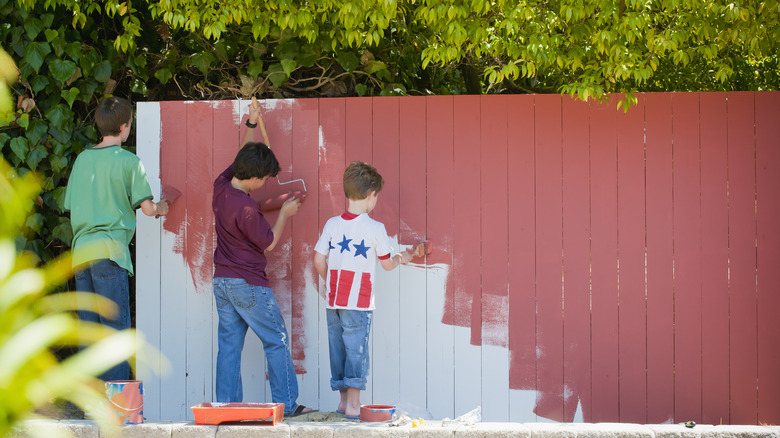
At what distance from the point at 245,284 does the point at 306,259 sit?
0.59 meters

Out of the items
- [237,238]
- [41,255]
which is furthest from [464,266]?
[41,255]

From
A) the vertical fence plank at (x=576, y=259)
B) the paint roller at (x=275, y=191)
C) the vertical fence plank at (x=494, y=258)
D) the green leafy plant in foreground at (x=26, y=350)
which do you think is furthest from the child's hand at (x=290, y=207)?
the green leafy plant in foreground at (x=26, y=350)

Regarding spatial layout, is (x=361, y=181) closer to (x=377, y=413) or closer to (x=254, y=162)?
(x=254, y=162)

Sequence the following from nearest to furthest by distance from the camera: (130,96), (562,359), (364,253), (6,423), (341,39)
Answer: (6,423) → (364,253) → (562,359) → (341,39) → (130,96)

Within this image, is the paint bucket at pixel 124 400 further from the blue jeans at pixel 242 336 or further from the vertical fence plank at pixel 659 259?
the vertical fence plank at pixel 659 259

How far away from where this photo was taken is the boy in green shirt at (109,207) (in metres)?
4.20

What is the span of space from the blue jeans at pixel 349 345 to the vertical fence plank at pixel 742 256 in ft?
7.20

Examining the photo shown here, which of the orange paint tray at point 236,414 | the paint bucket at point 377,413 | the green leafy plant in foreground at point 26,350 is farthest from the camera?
the paint bucket at point 377,413

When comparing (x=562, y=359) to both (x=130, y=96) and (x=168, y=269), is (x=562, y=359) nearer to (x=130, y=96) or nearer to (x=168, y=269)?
(x=168, y=269)

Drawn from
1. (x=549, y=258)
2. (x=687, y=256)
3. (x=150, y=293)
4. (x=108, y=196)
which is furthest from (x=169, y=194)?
(x=687, y=256)

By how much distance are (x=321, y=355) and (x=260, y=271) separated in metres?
0.74

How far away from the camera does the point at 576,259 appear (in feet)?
15.1

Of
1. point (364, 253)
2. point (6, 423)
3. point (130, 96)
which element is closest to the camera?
point (6, 423)

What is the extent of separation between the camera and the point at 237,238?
4270 mm
